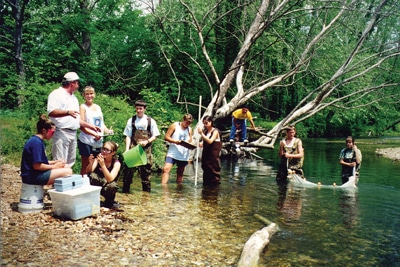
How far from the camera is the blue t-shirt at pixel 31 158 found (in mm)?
5219

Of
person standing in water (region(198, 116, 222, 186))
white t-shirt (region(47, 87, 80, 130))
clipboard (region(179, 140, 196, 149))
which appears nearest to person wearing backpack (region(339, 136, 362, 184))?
person standing in water (region(198, 116, 222, 186))

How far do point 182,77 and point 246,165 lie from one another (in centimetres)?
1014

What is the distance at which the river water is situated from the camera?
4.95 meters

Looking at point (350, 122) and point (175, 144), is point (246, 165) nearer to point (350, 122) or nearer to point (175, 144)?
point (175, 144)

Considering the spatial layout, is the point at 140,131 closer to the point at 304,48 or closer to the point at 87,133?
the point at 87,133

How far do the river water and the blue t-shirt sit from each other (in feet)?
Result: 5.23

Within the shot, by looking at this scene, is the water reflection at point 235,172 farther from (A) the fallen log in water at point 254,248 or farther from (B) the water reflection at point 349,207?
(A) the fallen log in water at point 254,248

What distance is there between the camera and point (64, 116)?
19.2 feet

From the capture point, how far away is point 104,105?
11.9 m

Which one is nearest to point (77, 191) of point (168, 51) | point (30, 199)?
point (30, 199)

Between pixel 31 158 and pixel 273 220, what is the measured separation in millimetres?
4081

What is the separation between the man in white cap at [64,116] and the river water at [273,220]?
1458mm

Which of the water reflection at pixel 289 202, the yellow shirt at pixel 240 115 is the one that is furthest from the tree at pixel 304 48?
the water reflection at pixel 289 202

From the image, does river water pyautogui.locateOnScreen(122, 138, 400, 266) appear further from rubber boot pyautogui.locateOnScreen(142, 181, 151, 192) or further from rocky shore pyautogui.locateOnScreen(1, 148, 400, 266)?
rubber boot pyautogui.locateOnScreen(142, 181, 151, 192)
